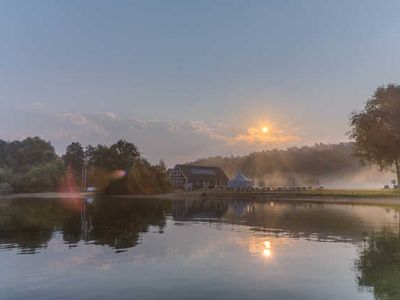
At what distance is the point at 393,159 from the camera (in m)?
78.9

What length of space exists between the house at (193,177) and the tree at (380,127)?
225 ft

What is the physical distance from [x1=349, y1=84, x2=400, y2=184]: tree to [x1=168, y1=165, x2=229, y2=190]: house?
6851 centimetres

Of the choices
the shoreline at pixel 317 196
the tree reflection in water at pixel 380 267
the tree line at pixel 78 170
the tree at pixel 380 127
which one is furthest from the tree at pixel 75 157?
the tree reflection in water at pixel 380 267

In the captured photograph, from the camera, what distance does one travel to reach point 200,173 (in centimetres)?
15088

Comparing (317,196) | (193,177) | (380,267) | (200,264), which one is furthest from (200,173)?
(380,267)

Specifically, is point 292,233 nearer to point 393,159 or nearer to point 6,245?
point 6,245

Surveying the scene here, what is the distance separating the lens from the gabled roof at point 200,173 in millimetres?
146875

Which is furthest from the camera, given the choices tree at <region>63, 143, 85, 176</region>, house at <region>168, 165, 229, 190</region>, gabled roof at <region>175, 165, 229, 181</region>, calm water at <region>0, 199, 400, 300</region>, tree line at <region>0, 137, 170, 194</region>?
tree at <region>63, 143, 85, 176</region>

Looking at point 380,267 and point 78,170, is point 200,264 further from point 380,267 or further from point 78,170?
point 78,170

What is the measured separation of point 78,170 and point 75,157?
6.32m

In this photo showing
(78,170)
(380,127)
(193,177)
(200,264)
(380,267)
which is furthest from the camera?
(78,170)

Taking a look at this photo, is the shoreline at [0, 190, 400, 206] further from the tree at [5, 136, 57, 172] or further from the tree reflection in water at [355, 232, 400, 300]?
the tree at [5, 136, 57, 172]

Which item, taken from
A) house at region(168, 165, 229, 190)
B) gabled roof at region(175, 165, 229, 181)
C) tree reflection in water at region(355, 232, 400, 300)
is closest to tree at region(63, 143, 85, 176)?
house at region(168, 165, 229, 190)

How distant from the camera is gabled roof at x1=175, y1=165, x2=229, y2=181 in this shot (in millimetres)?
146875
